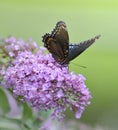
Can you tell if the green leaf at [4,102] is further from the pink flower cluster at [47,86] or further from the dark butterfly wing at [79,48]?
the dark butterfly wing at [79,48]

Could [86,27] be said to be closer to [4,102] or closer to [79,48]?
[79,48]

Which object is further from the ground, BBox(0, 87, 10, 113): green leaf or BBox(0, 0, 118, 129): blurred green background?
BBox(0, 0, 118, 129): blurred green background

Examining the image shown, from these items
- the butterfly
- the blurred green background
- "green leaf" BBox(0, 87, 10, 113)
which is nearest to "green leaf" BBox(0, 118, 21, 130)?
"green leaf" BBox(0, 87, 10, 113)

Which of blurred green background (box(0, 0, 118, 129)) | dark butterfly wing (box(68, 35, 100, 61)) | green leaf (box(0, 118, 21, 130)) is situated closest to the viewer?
green leaf (box(0, 118, 21, 130))

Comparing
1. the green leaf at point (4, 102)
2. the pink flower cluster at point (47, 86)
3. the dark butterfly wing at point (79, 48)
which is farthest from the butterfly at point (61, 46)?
the green leaf at point (4, 102)

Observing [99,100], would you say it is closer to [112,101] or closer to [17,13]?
[112,101]

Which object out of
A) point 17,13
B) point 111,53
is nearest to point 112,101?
point 111,53

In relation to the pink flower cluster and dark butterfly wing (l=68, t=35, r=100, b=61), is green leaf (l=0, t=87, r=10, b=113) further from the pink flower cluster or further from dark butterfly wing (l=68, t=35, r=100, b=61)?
dark butterfly wing (l=68, t=35, r=100, b=61)
